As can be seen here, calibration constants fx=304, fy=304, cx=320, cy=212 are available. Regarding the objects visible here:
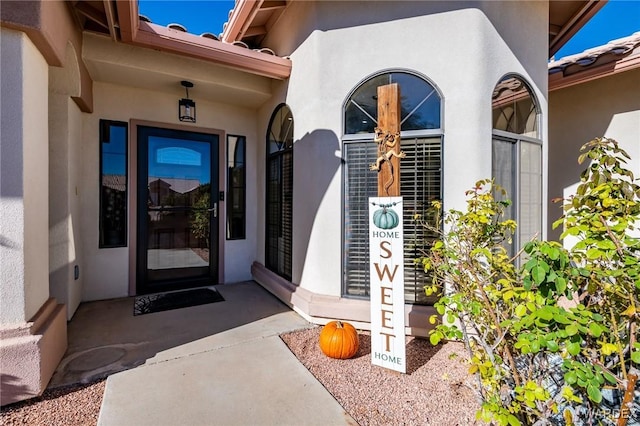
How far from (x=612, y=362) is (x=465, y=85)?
288 centimetres

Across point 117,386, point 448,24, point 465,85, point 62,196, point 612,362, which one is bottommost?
point 117,386

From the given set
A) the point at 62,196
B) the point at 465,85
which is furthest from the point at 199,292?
the point at 465,85

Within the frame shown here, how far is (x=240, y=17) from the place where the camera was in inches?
180

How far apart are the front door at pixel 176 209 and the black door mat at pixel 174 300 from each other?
269 millimetres

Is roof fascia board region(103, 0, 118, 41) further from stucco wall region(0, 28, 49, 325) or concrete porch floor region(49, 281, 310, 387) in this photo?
concrete porch floor region(49, 281, 310, 387)

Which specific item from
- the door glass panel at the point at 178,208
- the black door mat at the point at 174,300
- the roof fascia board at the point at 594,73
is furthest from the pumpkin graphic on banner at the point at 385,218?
the roof fascia board at the point at 594,73

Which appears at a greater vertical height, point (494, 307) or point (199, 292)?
point (494, 307)

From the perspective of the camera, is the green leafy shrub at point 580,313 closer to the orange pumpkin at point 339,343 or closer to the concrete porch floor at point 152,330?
the orange pumpkin at point 339,343

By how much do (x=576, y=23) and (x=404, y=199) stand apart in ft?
14.3

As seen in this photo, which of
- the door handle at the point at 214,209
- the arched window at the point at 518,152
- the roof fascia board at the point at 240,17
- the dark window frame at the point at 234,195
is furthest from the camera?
the dark window frame at the point at 234,195

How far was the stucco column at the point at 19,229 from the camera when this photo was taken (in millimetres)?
2166

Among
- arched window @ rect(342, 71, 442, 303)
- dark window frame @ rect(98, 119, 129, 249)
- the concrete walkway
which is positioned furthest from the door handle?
arched window @ rect(342, 71, 442, 303)

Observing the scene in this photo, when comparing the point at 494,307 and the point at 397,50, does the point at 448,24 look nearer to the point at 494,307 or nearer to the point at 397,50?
the point at 397,50

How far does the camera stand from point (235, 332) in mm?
3455
